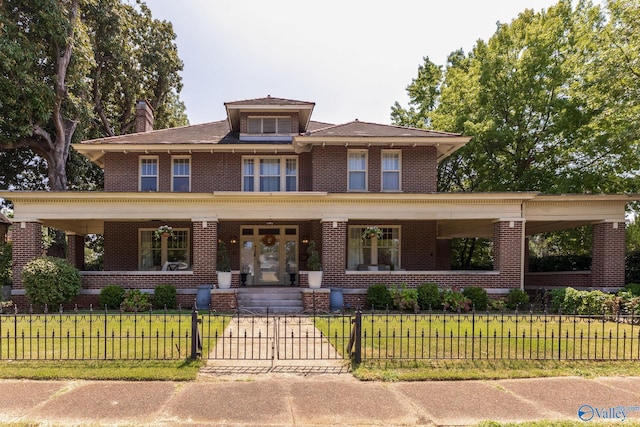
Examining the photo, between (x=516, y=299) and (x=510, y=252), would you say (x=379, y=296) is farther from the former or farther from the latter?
(x=510, y=252)

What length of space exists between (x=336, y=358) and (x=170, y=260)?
12437 millimetres

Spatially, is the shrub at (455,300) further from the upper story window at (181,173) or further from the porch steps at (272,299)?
the upper story window at (181,173)

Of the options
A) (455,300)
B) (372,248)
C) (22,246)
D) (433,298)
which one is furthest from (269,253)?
(22,246)

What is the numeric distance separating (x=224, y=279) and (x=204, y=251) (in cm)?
138

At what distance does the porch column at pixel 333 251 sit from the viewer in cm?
1495

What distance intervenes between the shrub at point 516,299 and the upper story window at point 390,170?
20.4 feet

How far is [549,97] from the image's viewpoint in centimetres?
2144

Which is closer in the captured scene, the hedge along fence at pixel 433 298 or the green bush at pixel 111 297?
the green bush at pixel 111 297

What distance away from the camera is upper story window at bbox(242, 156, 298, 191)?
17.8 m

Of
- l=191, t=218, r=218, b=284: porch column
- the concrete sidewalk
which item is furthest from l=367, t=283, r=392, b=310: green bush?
the concrete sidewalk

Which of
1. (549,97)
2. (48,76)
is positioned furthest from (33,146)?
(549,97)

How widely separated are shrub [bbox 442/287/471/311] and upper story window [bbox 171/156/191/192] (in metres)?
11.8

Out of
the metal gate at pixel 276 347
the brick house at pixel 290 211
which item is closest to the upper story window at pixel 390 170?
the brick house at pixel 290 211

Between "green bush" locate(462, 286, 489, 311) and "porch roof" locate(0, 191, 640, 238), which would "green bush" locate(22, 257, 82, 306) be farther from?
"green bush" locate(462, 286, 489, 311)
